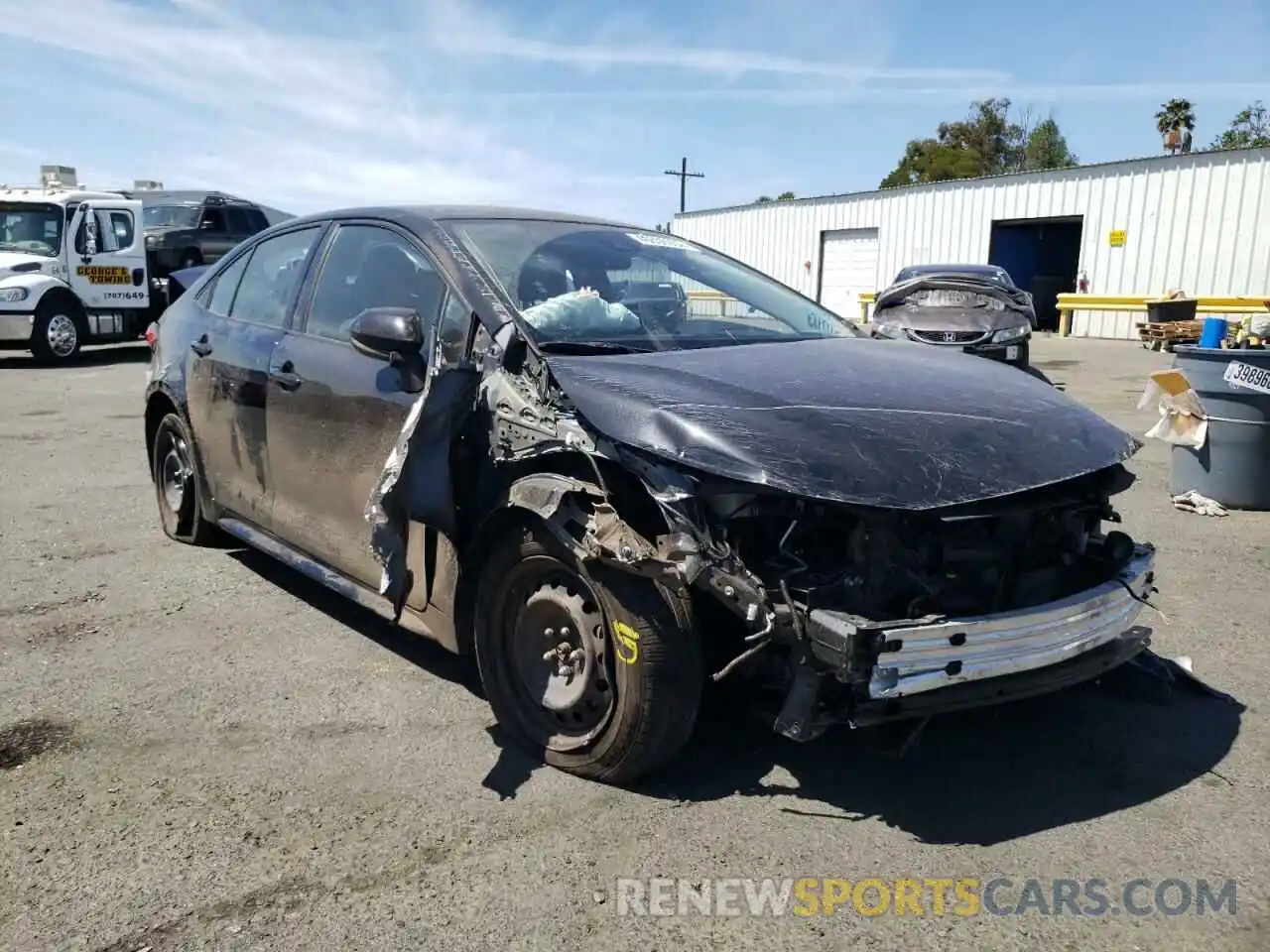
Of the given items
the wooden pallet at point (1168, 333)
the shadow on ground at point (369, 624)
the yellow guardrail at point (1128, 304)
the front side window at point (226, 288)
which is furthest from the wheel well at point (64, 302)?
the yellow guardrail at point (1128, 304)

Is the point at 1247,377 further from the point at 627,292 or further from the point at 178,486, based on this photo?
the point at 178,486

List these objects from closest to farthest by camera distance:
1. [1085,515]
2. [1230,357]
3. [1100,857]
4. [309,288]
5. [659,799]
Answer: [1100,857]
[659,799]
[1085,515]
[309,288]
[1230,357]

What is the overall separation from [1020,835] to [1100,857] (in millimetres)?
203

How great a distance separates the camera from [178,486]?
5516 mm

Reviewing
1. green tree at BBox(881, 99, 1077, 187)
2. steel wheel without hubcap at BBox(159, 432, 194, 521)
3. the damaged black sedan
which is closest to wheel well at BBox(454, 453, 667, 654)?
the damaged black sedan

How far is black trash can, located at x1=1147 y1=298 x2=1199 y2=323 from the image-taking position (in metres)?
21.3

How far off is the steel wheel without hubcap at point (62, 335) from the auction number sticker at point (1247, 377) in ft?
52.3

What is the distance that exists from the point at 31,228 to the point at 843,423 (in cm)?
1695

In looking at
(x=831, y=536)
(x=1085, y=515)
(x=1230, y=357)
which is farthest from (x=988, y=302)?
(x=831, y=536)

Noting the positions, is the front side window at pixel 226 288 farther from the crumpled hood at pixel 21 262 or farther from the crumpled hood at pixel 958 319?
the crumpled hood at pixel 21 262

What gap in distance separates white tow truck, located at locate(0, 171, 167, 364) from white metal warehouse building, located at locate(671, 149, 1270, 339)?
18.0 metres

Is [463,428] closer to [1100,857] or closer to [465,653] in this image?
[465,653]

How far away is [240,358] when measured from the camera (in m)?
4.45

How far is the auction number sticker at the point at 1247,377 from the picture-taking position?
6254mm
